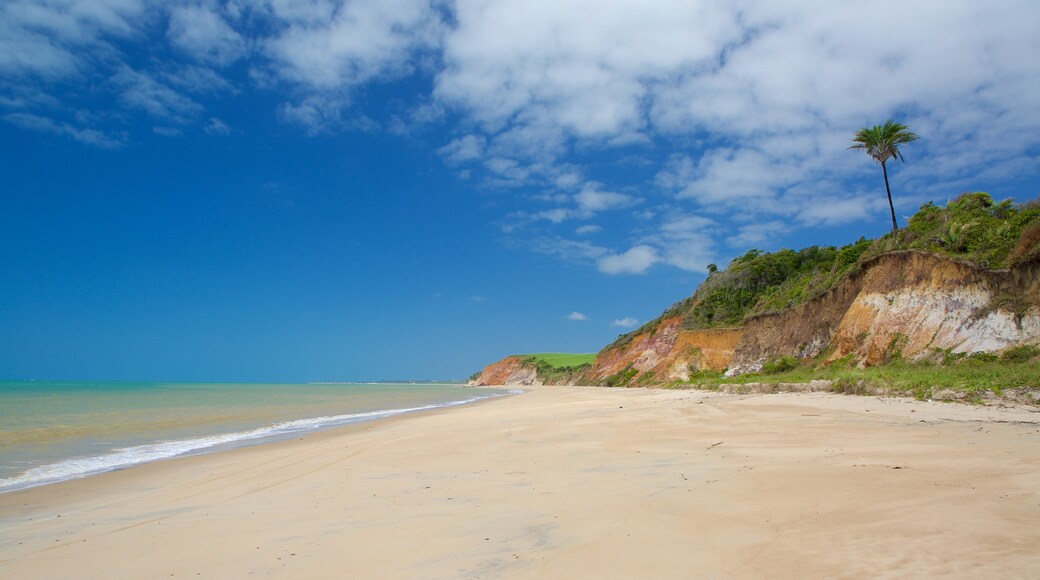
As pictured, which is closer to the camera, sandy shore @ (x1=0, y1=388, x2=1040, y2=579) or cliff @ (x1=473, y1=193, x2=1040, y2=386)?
sandy shore @ (x1=0, y1=388, x2=1040, y2=579)

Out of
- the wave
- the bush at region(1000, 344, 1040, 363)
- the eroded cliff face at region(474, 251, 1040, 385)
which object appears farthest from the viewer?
→ the eroded cliff face at region(474, 251, 1040, 385)

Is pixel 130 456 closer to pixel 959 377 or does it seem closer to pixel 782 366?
pixel 959 377

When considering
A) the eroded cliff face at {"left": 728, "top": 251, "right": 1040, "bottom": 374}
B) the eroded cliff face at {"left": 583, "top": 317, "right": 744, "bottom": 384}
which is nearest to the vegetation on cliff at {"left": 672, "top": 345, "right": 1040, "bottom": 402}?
the eroded cliff face at {"left": 728, "top": 251, "right": 1040, "bottom": 374}

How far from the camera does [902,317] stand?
2006 cm

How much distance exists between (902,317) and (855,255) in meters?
10.5

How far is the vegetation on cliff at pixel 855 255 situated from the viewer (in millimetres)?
17531

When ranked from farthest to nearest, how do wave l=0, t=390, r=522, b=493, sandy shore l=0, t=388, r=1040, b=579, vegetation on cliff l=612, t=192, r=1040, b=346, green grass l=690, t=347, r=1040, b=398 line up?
vegetation on cliff l=612, t=192, r=1040, b=346 < green grass l=690, t=347, r=1040, b=398 < wave l=0, t=390, r=522, b=493 < sandy shore l=0, t=388, r=1040, b=579

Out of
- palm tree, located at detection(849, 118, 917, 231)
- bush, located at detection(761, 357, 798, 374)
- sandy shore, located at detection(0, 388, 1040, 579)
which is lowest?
sandy shore, located at detection(0, 388, 1040, 579)

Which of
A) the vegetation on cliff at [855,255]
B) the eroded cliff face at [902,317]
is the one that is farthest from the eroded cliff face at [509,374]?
the eroded cliff face at [902,317]

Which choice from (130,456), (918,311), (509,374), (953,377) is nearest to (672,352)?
(918,311)

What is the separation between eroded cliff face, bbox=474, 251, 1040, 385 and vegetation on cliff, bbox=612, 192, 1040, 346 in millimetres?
568

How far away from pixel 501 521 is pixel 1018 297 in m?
18.7

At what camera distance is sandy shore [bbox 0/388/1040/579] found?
370 cm

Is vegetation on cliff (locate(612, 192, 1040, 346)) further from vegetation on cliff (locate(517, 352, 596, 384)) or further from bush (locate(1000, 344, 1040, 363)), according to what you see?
vegetation on cliff (locate(517, 352, 596, 384))
